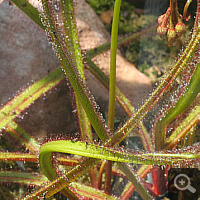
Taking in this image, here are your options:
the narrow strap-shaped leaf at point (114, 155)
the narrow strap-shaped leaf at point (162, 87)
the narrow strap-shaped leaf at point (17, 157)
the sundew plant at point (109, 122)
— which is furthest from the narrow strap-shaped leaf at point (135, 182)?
the narrow strap-shaped leaf at point (17, 157)

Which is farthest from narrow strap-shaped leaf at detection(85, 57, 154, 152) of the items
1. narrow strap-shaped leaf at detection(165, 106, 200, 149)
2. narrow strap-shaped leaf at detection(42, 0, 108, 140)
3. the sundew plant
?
narrow strap-shaped leaf at detection(42, 0, 108, 140)

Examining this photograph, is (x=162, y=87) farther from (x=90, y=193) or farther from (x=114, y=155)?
(x=90, y=193)

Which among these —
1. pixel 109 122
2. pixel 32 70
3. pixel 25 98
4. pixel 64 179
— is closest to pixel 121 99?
pixel 109 122

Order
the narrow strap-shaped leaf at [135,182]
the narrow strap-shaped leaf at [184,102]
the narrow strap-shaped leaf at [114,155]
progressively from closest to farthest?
1. the narrow strap-shaped leaf at [114,155]
2. the narrow strap-shaped leaf at [184,102]
3. the narrow strap-shaped leaf at [135,182]

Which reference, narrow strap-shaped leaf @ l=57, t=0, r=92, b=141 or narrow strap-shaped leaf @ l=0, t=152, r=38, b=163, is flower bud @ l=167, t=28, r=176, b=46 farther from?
narrow strap-shaped leaf @ l=0, t=152, r=38, b=163

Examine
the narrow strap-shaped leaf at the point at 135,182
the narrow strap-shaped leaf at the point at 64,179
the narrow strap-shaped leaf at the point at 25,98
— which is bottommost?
the narrow strap-shaped leaf at the point at 135,182

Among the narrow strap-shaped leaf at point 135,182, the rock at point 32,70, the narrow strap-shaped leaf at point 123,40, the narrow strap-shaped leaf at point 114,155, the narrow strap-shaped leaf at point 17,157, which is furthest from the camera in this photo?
the rock at point 32,70

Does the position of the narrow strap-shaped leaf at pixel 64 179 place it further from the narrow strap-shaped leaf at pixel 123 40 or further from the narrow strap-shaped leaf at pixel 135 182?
the narrow strap-shaped leaf at pixel 123 40
